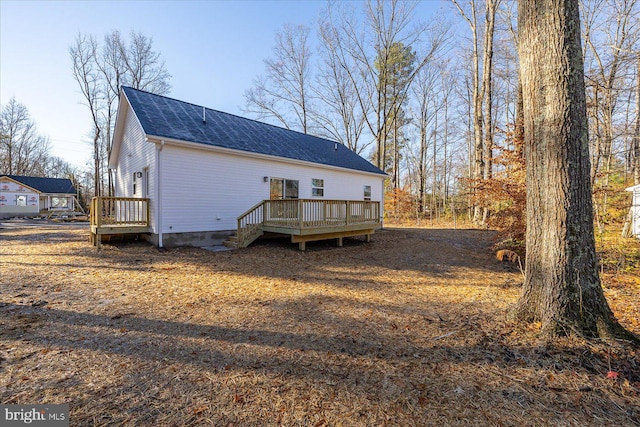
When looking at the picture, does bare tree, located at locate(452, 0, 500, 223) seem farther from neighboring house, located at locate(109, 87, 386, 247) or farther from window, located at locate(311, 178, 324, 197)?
window, located at locate(311, 178, 324, 197)

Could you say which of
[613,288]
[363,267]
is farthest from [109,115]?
[613,288]

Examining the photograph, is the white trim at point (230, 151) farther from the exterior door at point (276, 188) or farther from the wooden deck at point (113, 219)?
the wooden deck at point (113, 219)

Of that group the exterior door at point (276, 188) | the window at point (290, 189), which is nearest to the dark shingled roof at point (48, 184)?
the exterior door at point (276, 188)

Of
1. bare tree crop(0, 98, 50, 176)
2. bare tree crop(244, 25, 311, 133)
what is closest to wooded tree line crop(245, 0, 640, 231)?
bare tree crop(244, 25, 311, 133)

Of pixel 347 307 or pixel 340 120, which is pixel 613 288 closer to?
pixel 347 307

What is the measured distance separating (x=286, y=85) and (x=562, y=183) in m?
25.0

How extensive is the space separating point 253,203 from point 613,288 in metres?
10.2

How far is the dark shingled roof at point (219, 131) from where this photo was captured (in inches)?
371

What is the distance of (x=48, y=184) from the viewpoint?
98.5 feet

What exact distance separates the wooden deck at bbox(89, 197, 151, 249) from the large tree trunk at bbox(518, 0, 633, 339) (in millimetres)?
10155

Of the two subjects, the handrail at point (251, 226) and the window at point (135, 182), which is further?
the window at point (135, 182)

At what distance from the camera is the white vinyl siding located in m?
8.95

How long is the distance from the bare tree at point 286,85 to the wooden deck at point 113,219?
58.2ft

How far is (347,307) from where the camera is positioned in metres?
4.39
